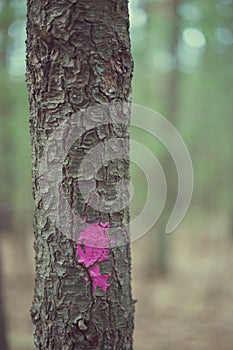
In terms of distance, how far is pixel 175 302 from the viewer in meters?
7.58

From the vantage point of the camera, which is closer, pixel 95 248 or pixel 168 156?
pixel 95 248

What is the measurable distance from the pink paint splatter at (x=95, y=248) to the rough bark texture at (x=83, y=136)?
24 mm

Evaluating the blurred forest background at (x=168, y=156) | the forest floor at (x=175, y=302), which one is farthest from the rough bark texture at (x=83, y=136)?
the forest floor at (x=175, y=302)

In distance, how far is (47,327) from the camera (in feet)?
5.68

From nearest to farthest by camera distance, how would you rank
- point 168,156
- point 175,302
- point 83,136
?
point 83,136, point 175,302, point 168,156

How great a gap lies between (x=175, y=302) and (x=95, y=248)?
6.34 m

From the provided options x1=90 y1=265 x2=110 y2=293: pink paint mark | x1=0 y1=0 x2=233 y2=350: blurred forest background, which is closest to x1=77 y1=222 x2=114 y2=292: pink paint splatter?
x1=90 y1=265 x2=110 y2=293: pink paint mark

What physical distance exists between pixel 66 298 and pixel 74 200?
1.28 ft

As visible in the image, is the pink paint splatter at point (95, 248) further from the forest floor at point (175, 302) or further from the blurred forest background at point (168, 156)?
the forest floor at point (175, 302)

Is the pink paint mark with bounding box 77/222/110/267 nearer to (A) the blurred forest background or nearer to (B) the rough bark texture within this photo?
(B) the rough bark texture

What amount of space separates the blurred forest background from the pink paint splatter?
8.00 ft

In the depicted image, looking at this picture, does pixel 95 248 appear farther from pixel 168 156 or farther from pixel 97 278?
pixel 168 156

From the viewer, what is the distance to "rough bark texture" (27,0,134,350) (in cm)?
161

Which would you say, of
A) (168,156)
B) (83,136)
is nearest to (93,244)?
(83,136)
